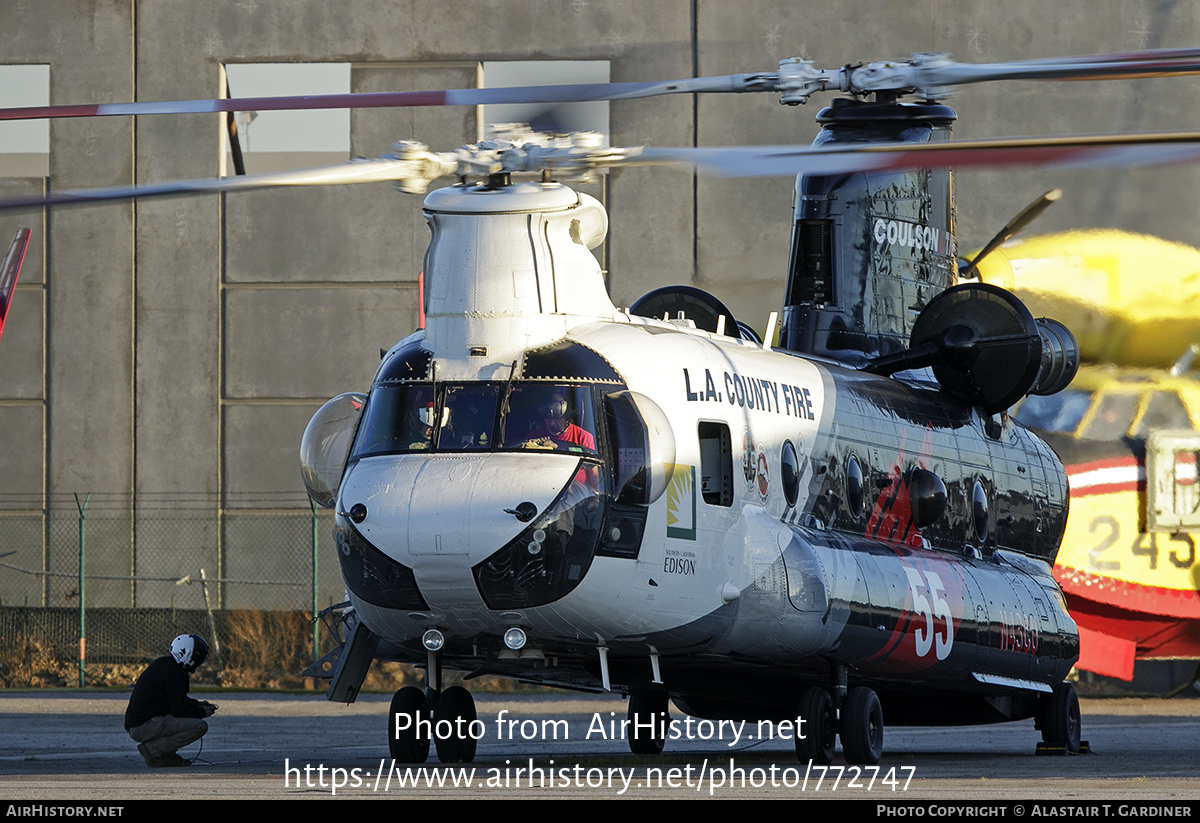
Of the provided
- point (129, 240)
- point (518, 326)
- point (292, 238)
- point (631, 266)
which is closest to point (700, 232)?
point (631, 266)

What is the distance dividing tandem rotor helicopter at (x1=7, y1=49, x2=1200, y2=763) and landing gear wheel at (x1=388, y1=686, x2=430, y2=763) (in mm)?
22

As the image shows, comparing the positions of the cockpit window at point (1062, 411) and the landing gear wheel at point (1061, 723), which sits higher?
the cockpit window at point (1062, 411)

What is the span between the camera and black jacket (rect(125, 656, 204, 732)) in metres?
16.2

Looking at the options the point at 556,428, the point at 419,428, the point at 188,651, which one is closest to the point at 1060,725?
the point at 556,428

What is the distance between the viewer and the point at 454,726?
15117 mm

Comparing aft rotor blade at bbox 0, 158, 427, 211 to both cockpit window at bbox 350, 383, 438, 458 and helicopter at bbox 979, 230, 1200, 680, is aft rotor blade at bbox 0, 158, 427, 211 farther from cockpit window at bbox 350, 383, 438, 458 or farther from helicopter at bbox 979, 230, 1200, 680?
helicopter at bbox 979, 230, 1200, 680

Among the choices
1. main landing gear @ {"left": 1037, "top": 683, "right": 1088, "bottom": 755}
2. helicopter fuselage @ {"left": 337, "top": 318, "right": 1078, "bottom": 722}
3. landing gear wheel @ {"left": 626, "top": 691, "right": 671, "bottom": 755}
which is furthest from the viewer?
main landing gear @ {"left": 1037, "top": 683, "right": 1088, "bottom": 755}

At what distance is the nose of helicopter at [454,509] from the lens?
13641 millimetres

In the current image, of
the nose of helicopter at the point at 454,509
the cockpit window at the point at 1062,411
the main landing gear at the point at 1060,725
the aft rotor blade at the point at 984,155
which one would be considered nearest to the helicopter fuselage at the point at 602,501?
the nose of helicopter at the point at 454,509

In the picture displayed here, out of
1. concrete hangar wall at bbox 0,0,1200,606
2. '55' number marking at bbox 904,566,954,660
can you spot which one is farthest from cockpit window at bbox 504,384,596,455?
concrete hangar wall at bbox 0,0,1200,606

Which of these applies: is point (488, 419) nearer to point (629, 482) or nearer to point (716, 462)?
point (629, 482)

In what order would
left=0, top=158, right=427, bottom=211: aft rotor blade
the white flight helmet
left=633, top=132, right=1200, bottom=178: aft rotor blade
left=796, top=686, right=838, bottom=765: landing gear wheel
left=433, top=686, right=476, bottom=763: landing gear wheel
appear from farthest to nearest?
Answer: 1. the white flight helmet
2. left=796, top=686, right=838, bottom=765: landing gear wheel
3. left=433, top=686, right=476, bottom=763: landing gear wheel
4. left=0, top=158, right=427, bottom=211: aft rotor blade
5. left=633, top=132, right=1200, bottom=178: aft rotor blade

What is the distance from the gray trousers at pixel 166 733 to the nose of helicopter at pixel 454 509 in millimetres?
3457

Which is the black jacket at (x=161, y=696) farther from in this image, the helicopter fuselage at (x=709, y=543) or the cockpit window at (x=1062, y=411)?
the cockpit window at (x=1062, y=411)
